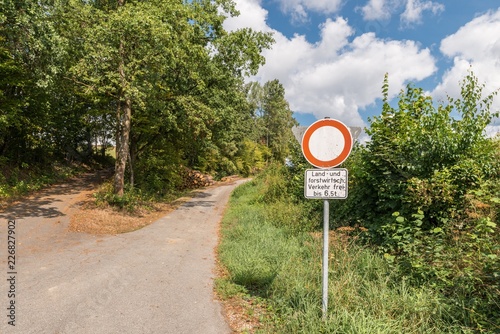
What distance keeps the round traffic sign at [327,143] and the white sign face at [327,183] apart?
0.32ft

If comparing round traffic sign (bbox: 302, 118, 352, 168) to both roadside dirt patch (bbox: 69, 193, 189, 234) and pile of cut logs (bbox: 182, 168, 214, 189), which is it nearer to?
roadside dirt patch (bbox: 69, 193, 189, 234)

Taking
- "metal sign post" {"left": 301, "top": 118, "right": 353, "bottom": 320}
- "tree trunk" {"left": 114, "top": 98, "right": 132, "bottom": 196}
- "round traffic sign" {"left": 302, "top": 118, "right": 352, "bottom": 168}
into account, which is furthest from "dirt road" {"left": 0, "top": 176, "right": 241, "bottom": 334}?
"tree trunk" {"left": 114, "top": 98, "right": 132, "bottom": 196}

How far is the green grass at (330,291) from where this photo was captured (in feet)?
11.0

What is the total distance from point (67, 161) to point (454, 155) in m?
25.4

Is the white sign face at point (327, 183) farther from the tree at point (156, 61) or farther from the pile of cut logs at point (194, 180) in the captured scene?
the pile of cut logs at point (194, 180)

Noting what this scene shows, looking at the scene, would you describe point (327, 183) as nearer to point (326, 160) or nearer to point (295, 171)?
point (326, 160)

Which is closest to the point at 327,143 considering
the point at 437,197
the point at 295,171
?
the point at 437,197

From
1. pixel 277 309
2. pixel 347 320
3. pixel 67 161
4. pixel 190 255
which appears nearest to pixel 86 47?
pixel 190 255

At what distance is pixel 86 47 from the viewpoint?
9.52 m

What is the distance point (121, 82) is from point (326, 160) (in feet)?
30.9

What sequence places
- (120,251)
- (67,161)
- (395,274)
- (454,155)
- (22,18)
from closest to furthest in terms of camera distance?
1. (395,274)
2. (454,155)
3. (120,251)
4. (22,18)
5. (67,161)

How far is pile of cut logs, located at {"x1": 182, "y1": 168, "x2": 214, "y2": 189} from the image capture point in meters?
24.4

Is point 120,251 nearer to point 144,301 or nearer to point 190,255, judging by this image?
point 190,255

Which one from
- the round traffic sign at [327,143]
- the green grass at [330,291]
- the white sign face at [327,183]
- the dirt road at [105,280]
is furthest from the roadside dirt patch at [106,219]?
the round traffic sign at [327,143]
